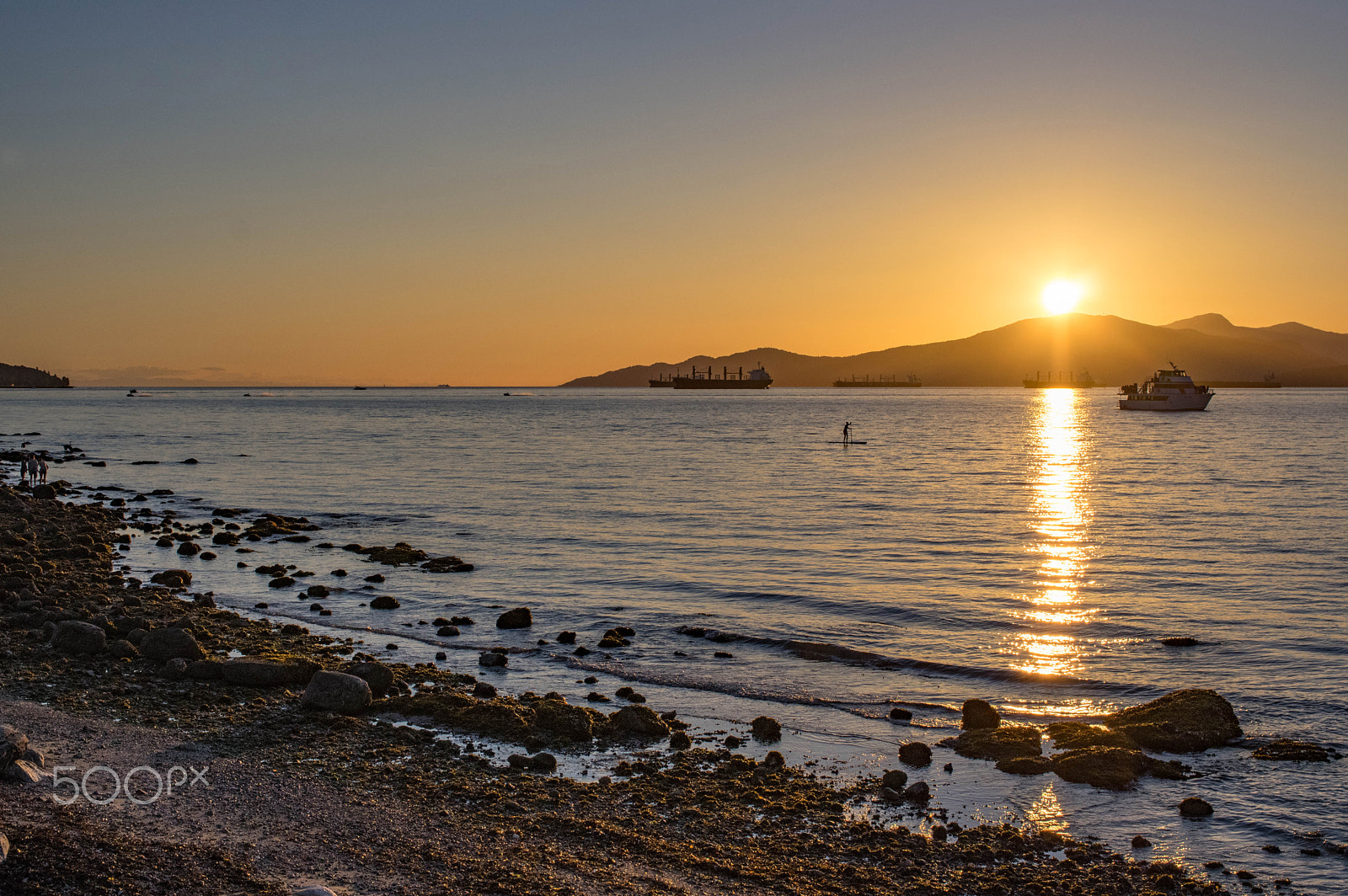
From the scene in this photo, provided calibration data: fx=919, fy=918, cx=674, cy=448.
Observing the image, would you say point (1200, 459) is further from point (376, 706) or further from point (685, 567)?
point (376, 706)

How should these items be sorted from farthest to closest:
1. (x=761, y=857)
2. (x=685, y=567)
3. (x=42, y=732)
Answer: (x=685, y=567)
(x=42, y=732)
(x=761, y=857)

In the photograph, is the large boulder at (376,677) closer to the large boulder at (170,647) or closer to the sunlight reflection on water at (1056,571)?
the large boulder at (170,647)

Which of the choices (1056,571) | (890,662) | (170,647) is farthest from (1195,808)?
(1056,571)

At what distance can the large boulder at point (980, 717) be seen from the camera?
12.2 meters

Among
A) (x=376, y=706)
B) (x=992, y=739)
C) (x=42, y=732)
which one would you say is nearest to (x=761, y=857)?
(x=992, y=739)

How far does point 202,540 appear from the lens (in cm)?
2925

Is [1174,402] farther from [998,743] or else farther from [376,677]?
[376,677]

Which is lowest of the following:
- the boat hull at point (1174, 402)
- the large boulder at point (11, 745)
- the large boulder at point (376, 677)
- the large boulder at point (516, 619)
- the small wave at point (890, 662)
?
the small wave at point (890, 662)

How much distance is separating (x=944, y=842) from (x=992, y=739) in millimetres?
3136

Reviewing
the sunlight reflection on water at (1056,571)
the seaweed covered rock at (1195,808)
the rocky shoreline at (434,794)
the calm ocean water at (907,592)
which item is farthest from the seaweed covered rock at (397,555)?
the seaweed covered rock at (1195,808)

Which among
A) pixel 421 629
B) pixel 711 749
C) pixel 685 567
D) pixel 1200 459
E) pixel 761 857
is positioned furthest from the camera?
pixel 1200 459

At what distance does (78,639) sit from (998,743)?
42.8ft

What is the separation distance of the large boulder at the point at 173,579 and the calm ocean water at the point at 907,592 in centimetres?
120

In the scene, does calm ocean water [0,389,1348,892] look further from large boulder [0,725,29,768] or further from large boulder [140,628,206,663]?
large boulder [0,725,29,768]
